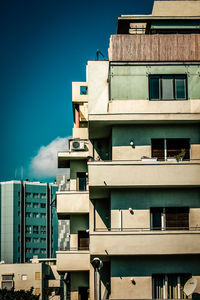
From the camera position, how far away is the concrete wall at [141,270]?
71.2 feet

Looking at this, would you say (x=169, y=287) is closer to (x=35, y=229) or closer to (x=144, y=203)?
(x=144, y=203)

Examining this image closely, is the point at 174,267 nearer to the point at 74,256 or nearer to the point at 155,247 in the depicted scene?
the point at 155,247

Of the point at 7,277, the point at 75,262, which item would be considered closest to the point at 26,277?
the point at 7,277

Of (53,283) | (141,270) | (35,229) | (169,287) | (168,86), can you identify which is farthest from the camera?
(35,229)

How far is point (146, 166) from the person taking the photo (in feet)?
72.4

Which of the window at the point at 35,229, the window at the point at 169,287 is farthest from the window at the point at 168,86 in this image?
the window at the point at 35,229

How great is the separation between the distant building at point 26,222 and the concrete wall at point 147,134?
13005 cm

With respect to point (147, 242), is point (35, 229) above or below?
below

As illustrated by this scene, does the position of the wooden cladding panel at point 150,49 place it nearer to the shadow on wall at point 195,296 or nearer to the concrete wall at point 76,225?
the shadow on wall at point 195,296

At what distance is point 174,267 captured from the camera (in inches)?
861

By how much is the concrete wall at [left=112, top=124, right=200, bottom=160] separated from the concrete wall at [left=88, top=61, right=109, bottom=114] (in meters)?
1.10

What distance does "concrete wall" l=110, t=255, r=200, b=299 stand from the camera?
71.2ft

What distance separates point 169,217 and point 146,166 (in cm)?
228

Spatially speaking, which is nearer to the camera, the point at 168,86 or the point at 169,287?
the point at 169,287
